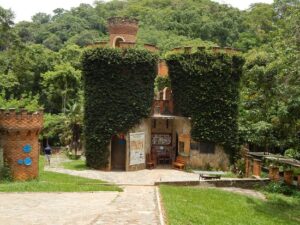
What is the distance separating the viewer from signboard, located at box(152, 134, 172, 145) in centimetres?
2836

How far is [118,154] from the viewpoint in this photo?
2675cm

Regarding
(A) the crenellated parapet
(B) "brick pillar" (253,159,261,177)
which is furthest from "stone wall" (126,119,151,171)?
(A) the crenellated parapet

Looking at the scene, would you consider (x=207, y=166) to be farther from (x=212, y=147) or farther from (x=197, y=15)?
(x=197, y=15)

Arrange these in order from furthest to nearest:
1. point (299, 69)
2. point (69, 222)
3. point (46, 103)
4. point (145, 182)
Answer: point (46, 103), point (145, 182), point (299, 69), point (69, 222)

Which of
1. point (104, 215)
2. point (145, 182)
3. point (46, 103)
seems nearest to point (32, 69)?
point (46, 103)

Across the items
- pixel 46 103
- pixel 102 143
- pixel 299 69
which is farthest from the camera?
pixel 46 103

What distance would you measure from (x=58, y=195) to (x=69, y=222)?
16.6 ft

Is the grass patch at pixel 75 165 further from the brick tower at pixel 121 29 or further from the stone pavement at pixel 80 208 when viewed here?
the stone pavement at pixel 80 208

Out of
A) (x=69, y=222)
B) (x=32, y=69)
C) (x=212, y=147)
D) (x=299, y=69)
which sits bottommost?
(x=69, y=222)

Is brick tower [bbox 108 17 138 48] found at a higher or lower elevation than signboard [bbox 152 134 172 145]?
higher

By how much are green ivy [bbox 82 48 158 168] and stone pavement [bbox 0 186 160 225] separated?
872 centimetres

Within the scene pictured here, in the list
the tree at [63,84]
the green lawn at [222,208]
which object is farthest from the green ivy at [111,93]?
the tree at [63,84]

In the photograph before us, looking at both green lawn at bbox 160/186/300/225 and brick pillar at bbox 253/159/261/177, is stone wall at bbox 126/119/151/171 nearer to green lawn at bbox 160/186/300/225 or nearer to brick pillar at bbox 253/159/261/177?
green lawn at bbox 160/186/300/225

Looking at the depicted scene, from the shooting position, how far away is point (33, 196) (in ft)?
51.4
